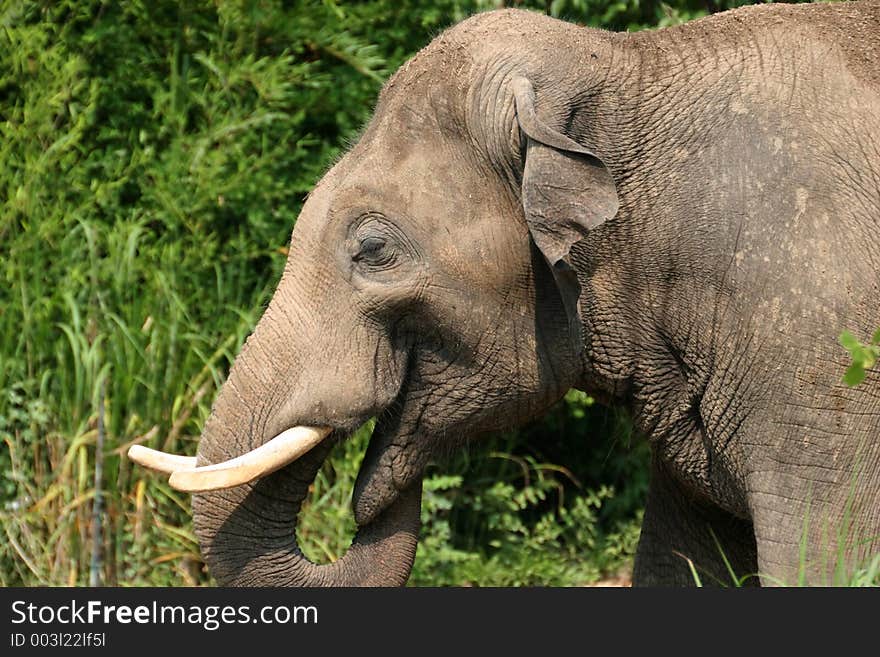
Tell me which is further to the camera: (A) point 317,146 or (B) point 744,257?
(A) point 317,146

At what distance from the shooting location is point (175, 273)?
6.86 meters

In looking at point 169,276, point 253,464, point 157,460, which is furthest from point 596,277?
point 169,276

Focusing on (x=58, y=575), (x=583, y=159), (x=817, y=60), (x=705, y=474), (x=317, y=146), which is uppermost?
(x=817, y=60)

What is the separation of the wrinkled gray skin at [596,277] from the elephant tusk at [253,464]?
0.04m

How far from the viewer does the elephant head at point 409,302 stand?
13.5ft

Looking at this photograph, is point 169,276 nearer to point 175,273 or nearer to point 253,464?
point 175,273

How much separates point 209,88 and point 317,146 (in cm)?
56

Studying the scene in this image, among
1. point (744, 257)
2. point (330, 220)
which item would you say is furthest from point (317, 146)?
point (744, 257)

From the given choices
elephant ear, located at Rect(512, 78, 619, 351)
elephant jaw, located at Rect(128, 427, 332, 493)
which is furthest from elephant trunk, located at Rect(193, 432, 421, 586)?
elephant ear, located at Rect(512, 78, 619, 351)

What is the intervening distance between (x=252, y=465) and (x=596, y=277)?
100 cm

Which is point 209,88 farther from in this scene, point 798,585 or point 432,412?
point 798,585

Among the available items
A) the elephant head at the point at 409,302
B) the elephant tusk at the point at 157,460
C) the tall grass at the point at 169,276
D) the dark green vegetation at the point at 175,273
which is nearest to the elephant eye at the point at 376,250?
the elephant head at the point at 409,302

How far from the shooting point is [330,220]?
13.7ft

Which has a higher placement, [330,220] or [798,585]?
[330,220]
